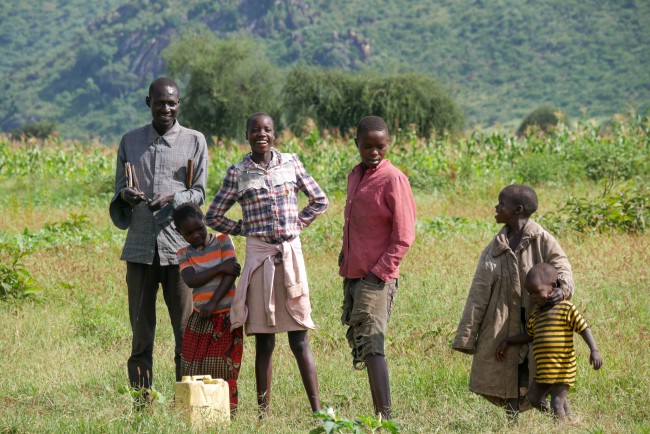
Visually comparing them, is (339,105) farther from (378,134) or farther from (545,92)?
(378,134)

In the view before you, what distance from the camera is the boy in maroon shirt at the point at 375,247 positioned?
496 cm

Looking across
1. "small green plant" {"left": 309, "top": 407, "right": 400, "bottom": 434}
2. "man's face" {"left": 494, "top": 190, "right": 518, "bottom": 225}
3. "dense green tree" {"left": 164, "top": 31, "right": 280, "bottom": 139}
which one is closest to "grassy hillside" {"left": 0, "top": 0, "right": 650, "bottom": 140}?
"dense green tree" {"left": 164, "top": 31, "right": 280, "bottom": 139}

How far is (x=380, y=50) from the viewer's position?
261ft

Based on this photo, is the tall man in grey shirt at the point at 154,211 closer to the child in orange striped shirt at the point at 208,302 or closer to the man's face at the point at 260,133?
the child in orange striped shirt at the point at 208,302

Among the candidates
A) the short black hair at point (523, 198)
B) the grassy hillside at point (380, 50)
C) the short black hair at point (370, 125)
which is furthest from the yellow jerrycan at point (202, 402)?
the grassy hillside at point (380, 50)

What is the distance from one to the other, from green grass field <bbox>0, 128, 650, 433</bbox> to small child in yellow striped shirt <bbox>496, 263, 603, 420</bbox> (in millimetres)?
183

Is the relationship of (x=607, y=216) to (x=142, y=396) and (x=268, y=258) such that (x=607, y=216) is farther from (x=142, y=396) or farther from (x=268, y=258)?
(x=142, y=396)

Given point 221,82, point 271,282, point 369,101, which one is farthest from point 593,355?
point 221,82

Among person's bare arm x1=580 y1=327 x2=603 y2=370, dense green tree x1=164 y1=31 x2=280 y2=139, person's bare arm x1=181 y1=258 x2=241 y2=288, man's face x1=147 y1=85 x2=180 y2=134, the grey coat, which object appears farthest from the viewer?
dense green tree x1=164 y1=31 x2=280 y2=139

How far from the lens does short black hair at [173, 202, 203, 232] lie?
527 cm

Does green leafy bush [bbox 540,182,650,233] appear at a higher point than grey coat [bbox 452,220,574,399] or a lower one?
higher

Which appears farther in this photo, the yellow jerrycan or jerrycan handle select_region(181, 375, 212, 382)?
jerrycan handle select_region(181, 375, 212, 382)

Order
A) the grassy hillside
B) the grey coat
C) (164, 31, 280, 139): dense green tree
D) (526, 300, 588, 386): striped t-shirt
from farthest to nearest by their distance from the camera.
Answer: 1. the grassy hillside
2. (164, 31, 280, 139): dense green tree
3. the grey coat
4. (526, 300, 588, 386): striped t-shirt

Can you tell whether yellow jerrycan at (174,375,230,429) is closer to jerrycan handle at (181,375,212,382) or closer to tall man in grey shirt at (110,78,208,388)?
jerrycan handle at (181,375,212,382)
